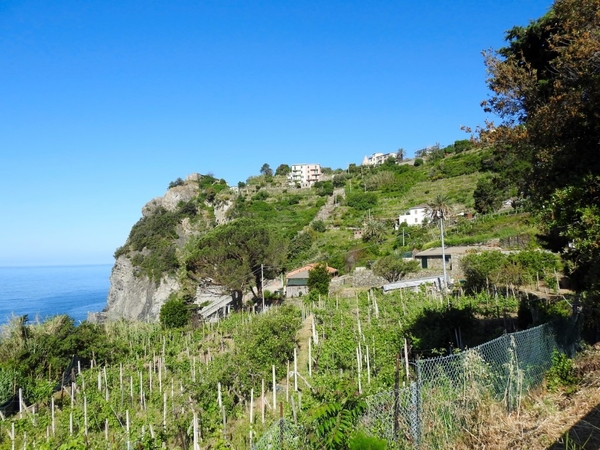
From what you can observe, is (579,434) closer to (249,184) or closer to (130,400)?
(130,400)

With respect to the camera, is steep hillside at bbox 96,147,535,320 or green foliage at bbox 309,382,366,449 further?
steep hillside at bbox 96,147,535,320

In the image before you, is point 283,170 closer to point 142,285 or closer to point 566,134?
point 142,285

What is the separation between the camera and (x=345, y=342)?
39.4 feet

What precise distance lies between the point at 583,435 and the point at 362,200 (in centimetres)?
5980

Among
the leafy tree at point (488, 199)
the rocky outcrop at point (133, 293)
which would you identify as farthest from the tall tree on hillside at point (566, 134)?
the rocky outcrop at point (133, 293)

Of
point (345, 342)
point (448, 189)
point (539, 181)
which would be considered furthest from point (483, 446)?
point (448, 189)

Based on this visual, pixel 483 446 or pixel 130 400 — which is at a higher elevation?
pixel 483 446

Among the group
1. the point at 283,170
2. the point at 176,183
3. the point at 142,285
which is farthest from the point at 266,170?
the point at 142,285

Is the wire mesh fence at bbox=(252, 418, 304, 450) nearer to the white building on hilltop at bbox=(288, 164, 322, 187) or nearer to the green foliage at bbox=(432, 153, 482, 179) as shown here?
the green foliage at bbox=(432, 153, 482, 179)

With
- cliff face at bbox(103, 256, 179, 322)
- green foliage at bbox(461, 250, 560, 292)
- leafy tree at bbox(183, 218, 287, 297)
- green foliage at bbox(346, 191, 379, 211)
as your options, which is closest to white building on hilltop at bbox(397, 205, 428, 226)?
green foliage at bbox(346, 191, 379, 211)

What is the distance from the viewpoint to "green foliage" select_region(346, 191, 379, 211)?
6144 centimetres

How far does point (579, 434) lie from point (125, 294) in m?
61.3

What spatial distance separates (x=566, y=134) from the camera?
655 centimetres

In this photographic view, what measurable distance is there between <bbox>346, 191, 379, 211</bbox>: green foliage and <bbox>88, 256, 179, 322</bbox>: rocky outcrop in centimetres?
2972
